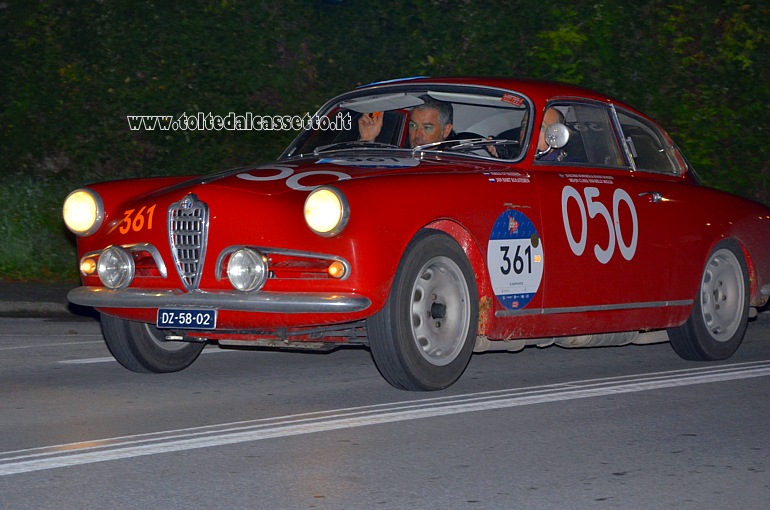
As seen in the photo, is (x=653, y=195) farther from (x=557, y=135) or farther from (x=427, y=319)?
(x=427, y=319)

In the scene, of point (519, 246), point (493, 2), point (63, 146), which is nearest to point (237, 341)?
point (519, 246)

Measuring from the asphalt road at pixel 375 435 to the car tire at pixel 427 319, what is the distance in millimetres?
159

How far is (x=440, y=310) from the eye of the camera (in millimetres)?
7160

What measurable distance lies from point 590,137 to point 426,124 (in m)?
1.09

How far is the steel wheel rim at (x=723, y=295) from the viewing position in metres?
8.95

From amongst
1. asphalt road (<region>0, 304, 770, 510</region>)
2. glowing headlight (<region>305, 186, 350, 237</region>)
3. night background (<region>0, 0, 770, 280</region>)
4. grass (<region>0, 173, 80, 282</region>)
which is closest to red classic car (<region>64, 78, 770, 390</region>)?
glowing headlight (<region>305, 186, 350, 237</region>)

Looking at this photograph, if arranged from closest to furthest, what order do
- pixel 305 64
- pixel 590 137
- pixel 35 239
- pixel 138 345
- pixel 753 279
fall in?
1. pixel 138 345
2. pixel 590 137
3. pixel 753 279
4. pixel 35 239
5. pixel 305 64

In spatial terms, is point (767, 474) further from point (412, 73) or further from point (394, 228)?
point (412, 73)

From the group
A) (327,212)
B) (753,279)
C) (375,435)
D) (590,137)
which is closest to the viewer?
(375,435)

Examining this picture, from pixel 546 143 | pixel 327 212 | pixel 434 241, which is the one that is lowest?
pixel 434 241

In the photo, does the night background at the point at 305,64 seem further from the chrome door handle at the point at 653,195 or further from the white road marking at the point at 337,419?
the white road marking at the point at 337,419

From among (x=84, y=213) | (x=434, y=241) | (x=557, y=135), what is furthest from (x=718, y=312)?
(x=84, y=213)

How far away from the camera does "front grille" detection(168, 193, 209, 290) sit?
7.01 metres

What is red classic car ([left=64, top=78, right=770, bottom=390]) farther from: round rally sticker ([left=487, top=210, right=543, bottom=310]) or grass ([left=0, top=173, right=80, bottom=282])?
grass ([left=0, top=173, right=80, bottom=282])
